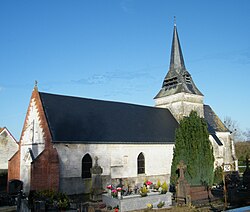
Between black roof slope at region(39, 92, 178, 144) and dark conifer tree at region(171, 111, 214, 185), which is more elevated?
black roof slope at region(39, 92, 178, 144)

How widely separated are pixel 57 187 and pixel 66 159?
6.37 ft

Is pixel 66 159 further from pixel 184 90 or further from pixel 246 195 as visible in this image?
pixel 184 90

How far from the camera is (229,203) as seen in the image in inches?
590

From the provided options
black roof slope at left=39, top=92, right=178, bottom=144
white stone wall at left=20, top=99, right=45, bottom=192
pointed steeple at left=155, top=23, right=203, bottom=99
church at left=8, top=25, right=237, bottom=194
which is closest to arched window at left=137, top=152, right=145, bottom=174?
church at left=8, top=25, right=237, bottom=194

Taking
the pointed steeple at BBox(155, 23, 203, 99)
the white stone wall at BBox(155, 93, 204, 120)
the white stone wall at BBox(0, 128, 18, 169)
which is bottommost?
the white stone wall at BBox(0, 128, 18, 169)

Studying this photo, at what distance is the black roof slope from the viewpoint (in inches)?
749

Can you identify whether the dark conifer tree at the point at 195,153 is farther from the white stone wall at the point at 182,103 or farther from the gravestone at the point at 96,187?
the white stone wall at the point at 182,103

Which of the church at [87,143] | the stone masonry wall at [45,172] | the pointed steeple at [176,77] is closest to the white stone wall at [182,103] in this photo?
the church at [87,143]

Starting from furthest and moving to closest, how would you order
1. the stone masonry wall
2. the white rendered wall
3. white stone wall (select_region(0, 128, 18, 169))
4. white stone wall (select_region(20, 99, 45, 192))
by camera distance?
white stone wall (select_region(0, 128, 18, 169))
white stone wall (select_region(20, 99, 45, 192))
the white rendered wall
the stone masonry wall

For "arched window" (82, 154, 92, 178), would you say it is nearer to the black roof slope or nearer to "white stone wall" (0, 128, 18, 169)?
the black roof slope

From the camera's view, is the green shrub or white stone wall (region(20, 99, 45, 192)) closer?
the green shrub

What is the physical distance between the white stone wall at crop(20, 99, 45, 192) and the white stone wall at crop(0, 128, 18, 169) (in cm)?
1088

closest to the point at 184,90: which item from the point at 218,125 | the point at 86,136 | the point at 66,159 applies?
the point at 218,125

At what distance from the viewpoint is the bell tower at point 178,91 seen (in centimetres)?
2856
